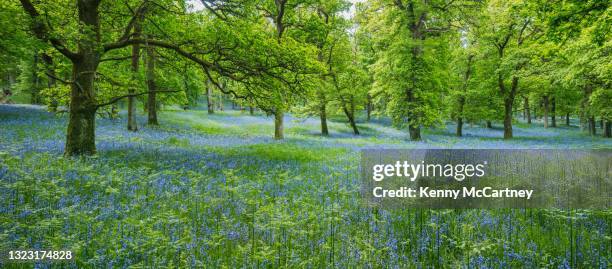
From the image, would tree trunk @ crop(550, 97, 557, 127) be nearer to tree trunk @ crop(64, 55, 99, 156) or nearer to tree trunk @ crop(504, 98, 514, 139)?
tree trunk @ crop(504, 98, 514, 139)

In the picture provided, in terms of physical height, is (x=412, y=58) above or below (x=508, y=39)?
below

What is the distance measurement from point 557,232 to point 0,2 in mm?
12592

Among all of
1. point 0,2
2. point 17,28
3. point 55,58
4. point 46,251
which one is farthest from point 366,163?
point 55,58

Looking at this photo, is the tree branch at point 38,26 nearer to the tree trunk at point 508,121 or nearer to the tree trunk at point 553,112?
the tree trunk at point 508,121

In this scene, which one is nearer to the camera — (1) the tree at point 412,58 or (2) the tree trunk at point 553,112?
(1) the tree at point 412,58

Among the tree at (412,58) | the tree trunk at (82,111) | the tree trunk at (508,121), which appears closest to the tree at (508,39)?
the tree trunk at (508,121)

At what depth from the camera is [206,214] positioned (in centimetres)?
565

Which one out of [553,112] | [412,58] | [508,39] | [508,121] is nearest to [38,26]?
[412,58]

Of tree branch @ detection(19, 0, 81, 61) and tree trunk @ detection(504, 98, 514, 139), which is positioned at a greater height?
tree branch @ detection(19, 0, 81, 61)

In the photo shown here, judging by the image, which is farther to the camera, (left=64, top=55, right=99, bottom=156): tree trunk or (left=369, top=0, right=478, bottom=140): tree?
(left=369, top=0, right=478, bottom=140): tree

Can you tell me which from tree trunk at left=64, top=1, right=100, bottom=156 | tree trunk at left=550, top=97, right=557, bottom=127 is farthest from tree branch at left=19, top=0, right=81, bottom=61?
tree trunk at left=550, top=97, right=557, bottom=127

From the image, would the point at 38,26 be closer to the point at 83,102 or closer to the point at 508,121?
the point at 83,102

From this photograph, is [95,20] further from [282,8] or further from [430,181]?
[282,8]

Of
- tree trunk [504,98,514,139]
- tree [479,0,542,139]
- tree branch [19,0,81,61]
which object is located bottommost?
tree trunk [504,98,514,139]
